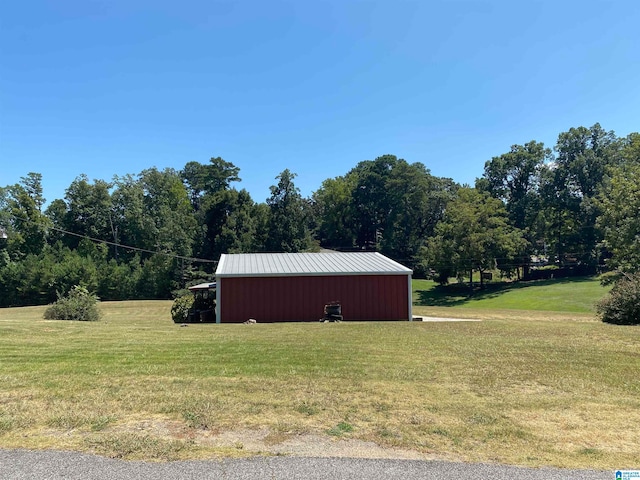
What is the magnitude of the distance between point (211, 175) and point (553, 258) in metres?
46.5

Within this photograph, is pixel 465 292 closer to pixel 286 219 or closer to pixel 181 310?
pixel 286 219

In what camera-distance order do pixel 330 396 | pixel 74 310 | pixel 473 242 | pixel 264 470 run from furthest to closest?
pixel 473 242 < pixel 74 310 < pixel 330 396 < pixel 264 470

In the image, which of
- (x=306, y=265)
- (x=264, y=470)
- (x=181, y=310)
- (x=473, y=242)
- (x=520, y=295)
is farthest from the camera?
(x=473, y=242)

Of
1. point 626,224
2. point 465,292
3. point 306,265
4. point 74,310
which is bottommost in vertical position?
point 465,292

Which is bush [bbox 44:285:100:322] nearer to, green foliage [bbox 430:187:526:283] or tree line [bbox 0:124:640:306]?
tree line [bbox 0:124:640:306]

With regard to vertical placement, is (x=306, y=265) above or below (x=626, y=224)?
below

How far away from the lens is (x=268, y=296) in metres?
17.9

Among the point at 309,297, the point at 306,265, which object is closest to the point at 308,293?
the point at 309,297

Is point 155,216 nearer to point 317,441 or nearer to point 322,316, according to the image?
point 322,316

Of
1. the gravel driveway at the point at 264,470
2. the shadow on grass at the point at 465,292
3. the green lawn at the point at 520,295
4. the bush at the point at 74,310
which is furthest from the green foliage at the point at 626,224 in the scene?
the bush at the point at 74,310

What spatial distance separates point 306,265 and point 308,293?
1.78 meters

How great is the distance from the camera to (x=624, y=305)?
43.4 ft

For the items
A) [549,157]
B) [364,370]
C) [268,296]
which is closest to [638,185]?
[268,296]

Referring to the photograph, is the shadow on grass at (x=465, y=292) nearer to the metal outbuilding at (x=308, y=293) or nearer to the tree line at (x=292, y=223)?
the tree line at (x=292, y=223)
